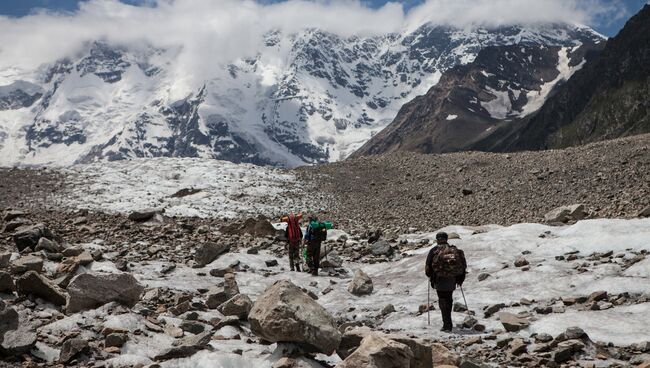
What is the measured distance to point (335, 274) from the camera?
2261cm

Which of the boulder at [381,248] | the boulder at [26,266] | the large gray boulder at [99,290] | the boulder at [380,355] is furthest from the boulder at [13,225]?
the boulder at [380,355]

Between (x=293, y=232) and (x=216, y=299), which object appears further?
(x=293, y=232)

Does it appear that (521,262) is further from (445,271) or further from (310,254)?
(310,254)

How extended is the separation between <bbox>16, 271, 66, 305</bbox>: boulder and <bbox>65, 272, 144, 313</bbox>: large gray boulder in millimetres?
558

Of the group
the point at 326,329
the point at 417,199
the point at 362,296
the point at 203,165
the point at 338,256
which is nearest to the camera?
the point at 326,329

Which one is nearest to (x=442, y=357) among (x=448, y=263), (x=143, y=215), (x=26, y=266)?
(x=448, y=263)

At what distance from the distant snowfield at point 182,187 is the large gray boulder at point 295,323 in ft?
85.2

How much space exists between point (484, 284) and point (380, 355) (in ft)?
30.9

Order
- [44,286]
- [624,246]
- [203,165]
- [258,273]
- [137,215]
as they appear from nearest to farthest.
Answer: [44,286] → [624,246] → [258,273] → [137,215] → [203,165]

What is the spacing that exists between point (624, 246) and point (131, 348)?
47.3ft

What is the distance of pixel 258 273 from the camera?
22.1m

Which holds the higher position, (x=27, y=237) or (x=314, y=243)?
(x=27, y=237)

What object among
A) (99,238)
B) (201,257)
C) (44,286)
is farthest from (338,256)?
(44,286)

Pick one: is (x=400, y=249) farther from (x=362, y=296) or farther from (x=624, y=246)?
(x=624, y=246)
